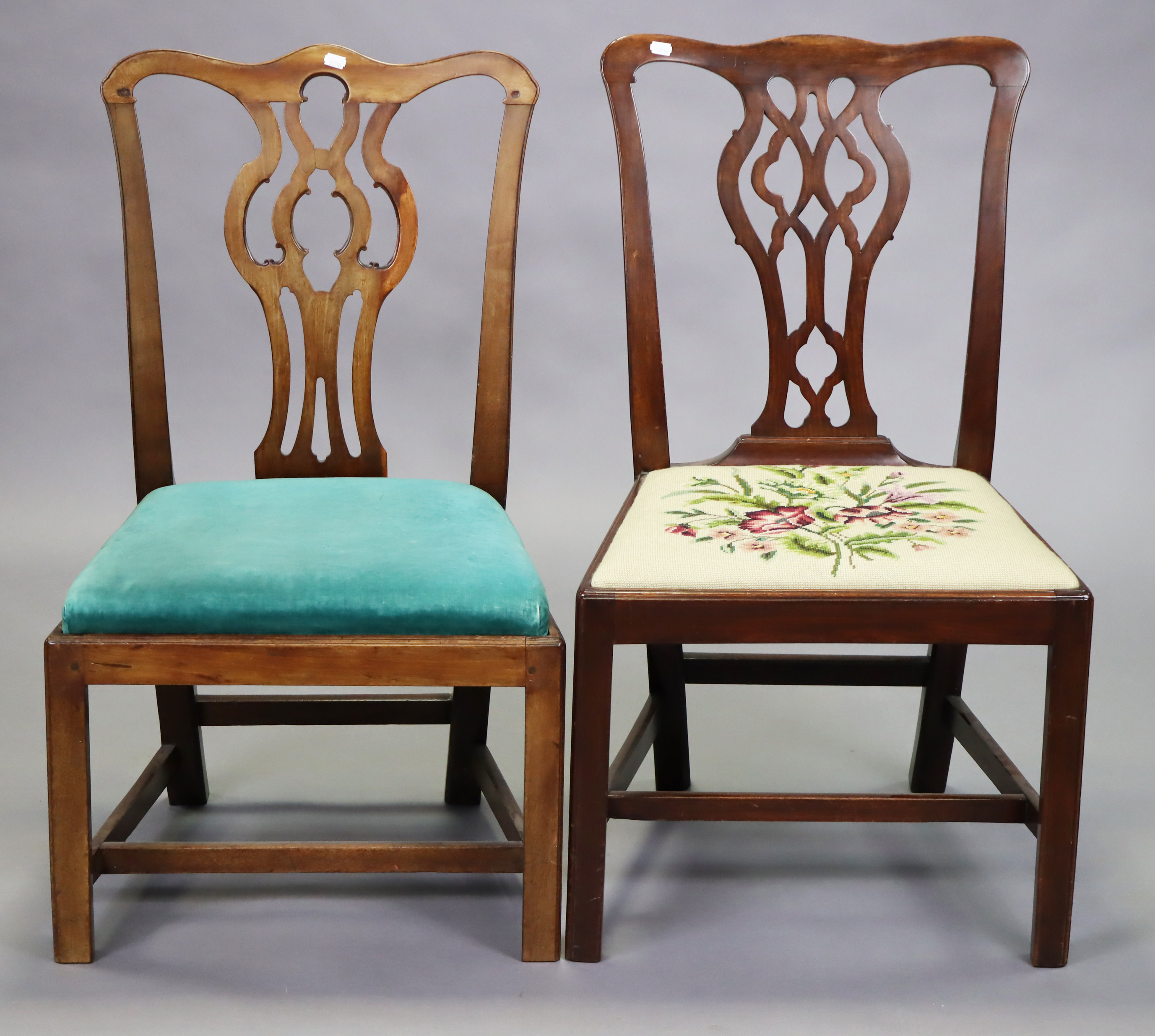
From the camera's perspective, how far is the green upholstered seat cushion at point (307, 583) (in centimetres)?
164

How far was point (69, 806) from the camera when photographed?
1681 millimetres

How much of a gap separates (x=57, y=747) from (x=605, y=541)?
63 cm

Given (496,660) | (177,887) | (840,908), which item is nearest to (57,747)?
(177,887)

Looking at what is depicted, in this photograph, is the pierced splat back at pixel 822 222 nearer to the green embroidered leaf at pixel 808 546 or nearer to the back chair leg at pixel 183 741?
the green embroidered leaf at pixel 808 546

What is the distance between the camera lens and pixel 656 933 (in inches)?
72.6

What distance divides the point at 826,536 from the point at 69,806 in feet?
2.87

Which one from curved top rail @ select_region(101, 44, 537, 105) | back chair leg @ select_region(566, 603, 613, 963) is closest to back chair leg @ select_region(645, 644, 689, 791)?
back chair leg @ select_region(566, 603, 613, 963)

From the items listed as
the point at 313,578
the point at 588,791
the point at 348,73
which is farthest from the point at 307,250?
the point at 588,791

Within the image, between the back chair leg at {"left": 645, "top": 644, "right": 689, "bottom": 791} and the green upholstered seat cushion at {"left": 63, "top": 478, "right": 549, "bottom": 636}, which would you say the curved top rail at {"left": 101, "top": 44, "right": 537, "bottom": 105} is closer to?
the green upholstered seat cushion at {"left": 63, "top": 478, "right": 549, "bottom": 636}

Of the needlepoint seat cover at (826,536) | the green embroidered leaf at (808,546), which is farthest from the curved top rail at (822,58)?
the green embroidered leaf at (808,546)

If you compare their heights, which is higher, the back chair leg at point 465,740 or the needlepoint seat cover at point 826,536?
the needlepoint seat cover at point 826,536

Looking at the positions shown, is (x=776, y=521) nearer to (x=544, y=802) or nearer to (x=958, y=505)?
(x=958, y=505)

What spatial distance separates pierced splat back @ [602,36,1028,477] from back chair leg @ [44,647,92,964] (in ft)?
2.66

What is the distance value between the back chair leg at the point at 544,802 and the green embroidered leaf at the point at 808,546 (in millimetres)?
280
